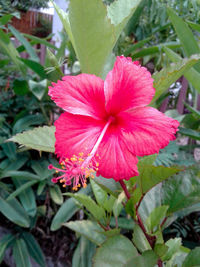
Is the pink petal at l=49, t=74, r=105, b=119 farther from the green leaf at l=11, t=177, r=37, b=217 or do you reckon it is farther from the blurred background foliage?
the green leaf at l=11, t=177, r=37, b=217

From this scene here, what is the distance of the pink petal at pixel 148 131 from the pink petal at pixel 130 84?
16 millimetres

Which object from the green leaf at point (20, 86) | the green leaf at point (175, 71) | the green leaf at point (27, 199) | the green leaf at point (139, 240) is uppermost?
the green leaf at point (175, 71)

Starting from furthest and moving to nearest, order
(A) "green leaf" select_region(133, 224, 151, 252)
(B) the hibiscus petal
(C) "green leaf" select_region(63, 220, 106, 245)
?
1. (C) "green leaf" select_region(63, 220, 106, 245)
2. (A) "green leaf" select_region(133, 224, 151, 252)
3. (B) the hibiscus petal

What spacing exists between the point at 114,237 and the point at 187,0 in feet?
3.96

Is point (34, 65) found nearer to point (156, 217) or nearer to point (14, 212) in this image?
point (14, 212)

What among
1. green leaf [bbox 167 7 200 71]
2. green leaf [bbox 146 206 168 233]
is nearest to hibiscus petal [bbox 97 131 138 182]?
green leaf [bbox 146 206 168 233]

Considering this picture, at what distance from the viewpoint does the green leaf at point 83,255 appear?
857 millimetres

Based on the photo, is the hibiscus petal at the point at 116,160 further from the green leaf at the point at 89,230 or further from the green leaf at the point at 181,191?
the green leaf at the point at 89,230

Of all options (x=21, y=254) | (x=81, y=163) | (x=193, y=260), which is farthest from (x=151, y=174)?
(x=21, y=254)

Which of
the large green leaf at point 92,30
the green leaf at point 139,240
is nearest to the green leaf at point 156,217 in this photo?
the green leaf at point 139,240

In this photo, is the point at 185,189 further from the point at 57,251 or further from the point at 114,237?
the point at 57,251

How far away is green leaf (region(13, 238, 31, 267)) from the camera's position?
975 mm

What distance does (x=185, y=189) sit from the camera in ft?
1.36

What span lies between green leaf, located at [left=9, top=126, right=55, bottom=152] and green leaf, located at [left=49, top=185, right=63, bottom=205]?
26.5 inches
